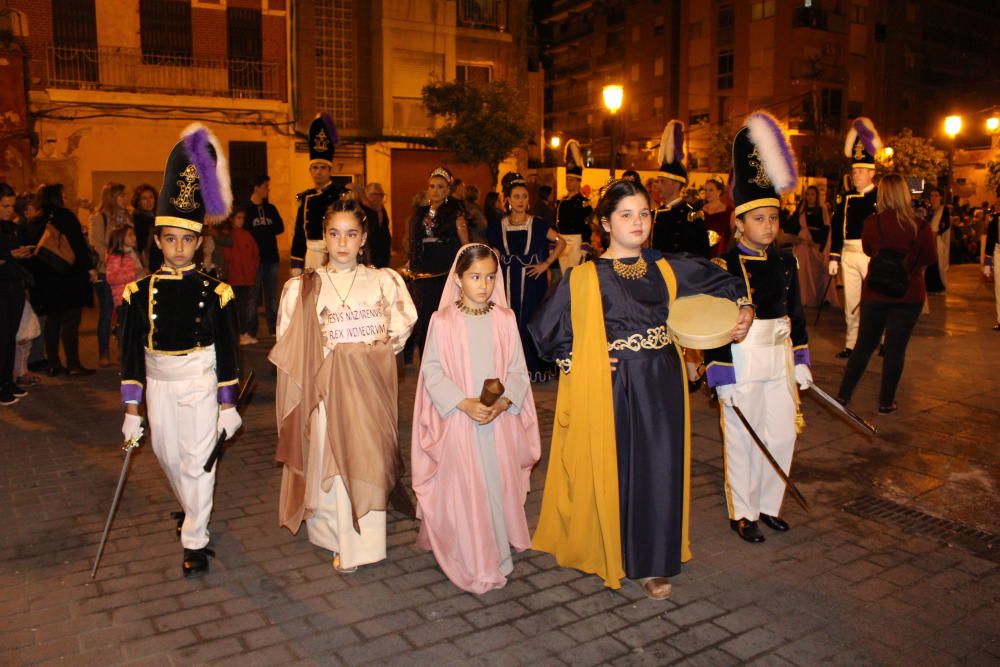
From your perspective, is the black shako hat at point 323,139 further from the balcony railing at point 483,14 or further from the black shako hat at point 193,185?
the balcony railing at point 483,14

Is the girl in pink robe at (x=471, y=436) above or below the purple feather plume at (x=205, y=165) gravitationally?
below

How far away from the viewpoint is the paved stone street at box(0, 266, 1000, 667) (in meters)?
3.86

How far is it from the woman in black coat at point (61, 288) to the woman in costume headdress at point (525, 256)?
4.84 metres

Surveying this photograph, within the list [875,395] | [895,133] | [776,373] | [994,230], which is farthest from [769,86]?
[776,373]

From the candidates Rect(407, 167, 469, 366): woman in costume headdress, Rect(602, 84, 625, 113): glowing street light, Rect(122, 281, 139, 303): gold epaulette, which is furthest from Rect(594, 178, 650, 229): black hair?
Rect(602, 84, 625, 113): glowing street light

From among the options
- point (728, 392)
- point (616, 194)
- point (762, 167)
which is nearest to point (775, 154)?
point (762, 167)

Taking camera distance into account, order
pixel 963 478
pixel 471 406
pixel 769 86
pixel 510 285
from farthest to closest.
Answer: pixel 769 86, pixel 510 285, pixel 963 478, pixel 471 406

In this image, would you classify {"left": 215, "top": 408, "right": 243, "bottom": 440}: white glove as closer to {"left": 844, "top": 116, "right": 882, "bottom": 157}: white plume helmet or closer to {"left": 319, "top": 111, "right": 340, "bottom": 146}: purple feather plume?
{"left": 319, "top": 111, "right": 340, "bottom": 146}: purple feather plume

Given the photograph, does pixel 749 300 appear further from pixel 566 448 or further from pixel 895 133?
pixel 895 133

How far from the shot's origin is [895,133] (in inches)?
1941

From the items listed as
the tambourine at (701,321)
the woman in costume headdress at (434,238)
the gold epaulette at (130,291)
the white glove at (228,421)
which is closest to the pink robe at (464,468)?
the tambourine at (701,321)

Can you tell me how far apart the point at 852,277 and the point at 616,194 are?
7296mm

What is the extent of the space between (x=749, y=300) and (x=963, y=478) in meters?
2.64

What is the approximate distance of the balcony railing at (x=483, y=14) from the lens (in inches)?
1273
